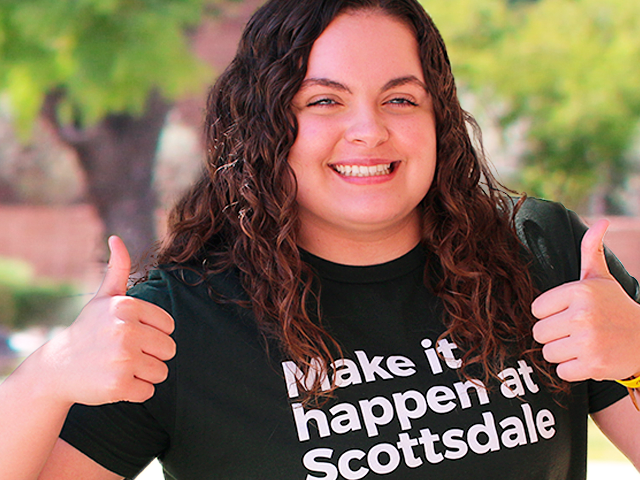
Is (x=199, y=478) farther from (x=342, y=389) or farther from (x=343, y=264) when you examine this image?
(x=343, y=264)

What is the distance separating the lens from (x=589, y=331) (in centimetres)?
108

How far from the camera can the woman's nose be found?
1.23 meters

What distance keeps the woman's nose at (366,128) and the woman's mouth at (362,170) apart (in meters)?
0.04

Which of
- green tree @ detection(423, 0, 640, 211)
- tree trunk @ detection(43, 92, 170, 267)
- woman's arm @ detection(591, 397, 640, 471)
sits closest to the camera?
woman's arm @ detection(591, 397, 640, 471)

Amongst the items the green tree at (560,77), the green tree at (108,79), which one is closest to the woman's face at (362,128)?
the green tree at (108,79)

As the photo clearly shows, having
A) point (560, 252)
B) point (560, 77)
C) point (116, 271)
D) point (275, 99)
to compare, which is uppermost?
point (560, 77)

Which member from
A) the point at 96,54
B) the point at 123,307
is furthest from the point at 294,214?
the point at 96,54

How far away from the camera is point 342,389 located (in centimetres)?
119

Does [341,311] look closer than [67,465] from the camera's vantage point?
No

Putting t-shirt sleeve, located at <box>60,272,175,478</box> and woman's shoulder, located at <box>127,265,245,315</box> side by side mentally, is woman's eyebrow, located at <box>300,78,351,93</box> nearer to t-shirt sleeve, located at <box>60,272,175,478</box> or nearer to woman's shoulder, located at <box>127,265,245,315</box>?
woman's shoulder, located at <box>127,265,245,315</box>

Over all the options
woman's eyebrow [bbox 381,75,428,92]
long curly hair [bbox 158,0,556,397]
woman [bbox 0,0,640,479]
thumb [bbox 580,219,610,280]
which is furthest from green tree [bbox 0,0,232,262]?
thumb [bbox 580,219,610,280]

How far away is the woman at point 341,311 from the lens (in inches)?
42.6

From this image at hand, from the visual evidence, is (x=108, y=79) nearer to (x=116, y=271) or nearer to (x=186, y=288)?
(x=186, y=288)

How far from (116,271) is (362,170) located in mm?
466
